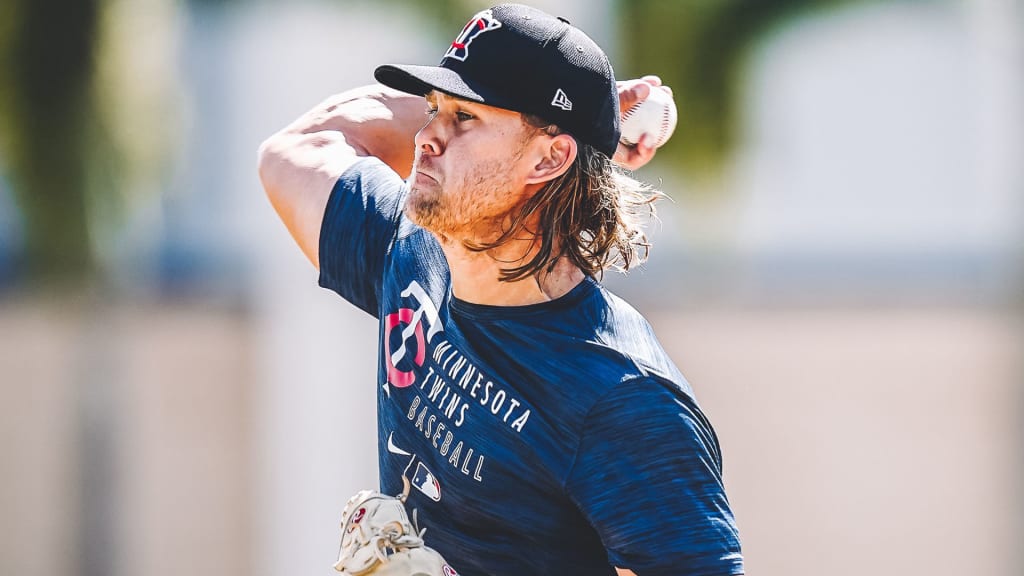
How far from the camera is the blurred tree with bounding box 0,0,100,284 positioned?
16078mm

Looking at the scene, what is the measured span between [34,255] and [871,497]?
516 inches

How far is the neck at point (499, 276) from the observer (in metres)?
3.45

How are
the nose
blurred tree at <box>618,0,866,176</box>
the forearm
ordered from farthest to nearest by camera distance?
blurred tree at <box>618,0,866,176</box> < the forearm < the nose

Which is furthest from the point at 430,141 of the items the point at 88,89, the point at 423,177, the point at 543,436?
the point at 88,89

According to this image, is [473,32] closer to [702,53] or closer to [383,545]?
[383,545]

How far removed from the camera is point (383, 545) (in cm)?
338

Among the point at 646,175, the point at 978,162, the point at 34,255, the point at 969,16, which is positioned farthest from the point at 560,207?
the point at 978,162

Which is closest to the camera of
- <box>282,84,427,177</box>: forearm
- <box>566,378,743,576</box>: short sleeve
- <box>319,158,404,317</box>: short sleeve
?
<box>566,378,743,576</box>: short sleeve

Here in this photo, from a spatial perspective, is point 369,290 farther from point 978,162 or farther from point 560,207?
point 978,162

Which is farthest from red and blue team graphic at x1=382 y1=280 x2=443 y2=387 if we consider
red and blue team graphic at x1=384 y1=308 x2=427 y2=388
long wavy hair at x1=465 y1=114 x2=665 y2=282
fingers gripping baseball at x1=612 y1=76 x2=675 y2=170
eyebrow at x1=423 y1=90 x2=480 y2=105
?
fingers gripping baseball at x1=612 y1=76 x2=675 y2=170

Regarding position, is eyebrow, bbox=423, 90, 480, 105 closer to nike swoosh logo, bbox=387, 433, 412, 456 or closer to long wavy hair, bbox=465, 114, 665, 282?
long wavy hair, bbox=465, 114, 665, 282

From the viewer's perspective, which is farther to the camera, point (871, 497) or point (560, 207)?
point (871, 497)

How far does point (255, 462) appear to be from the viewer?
21.7 meters

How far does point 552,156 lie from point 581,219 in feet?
0.63
